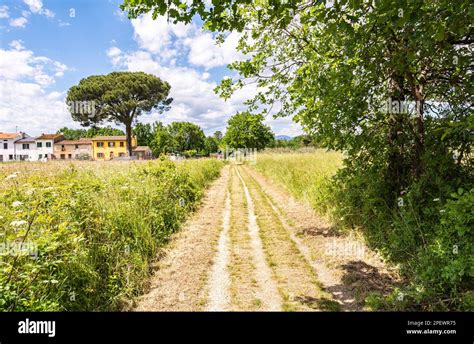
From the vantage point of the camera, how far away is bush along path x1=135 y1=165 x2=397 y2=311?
385 centimetres

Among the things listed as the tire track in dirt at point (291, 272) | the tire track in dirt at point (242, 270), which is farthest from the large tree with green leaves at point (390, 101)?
the tire track in dirt at point (242, 270)

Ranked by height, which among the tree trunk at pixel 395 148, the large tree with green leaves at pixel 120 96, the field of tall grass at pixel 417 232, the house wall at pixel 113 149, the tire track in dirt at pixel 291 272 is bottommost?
the tire track in dirt at pixel 291 272

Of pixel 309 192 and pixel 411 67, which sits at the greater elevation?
pixel 411 67

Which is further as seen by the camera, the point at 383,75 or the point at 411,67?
the point at 383,75

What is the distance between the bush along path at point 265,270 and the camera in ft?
12.6

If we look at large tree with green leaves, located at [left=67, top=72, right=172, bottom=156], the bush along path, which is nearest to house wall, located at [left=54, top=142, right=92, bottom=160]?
large tree with green leaves, located at [left=67, top=72, right=172, bottom=156]

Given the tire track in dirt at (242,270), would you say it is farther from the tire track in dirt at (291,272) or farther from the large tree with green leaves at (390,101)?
the large tree with green leaves at (390,101)

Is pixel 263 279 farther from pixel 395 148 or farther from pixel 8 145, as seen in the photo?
pixel 8 145

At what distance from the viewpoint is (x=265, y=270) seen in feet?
16.0

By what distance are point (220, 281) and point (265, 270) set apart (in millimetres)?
882

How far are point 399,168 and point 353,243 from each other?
6.29 feet
